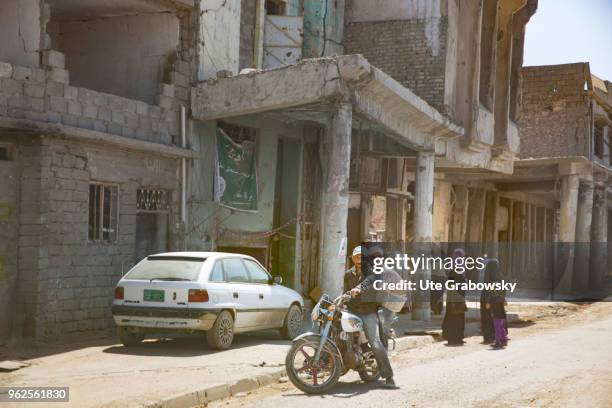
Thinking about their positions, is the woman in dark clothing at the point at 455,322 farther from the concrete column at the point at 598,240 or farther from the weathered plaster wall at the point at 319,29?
the concrete column at the point at 598,240

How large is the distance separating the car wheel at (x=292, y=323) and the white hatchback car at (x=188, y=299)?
980mm

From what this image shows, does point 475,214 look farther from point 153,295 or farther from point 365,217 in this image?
point 153,295

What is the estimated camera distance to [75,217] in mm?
14086

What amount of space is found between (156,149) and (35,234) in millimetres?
2971

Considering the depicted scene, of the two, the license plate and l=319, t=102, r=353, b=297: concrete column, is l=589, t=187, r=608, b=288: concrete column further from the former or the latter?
the license plate

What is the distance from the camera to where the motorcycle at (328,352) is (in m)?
9.42

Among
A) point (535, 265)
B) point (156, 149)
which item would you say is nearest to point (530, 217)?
point (535, 265)

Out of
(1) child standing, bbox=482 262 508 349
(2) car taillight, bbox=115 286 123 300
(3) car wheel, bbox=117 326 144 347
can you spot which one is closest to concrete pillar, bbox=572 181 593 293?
(1) child standing, bbox=482 262 508 349

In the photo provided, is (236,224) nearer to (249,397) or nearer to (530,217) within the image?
(249,397)

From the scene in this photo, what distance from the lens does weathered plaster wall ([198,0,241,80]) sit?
1722 cm

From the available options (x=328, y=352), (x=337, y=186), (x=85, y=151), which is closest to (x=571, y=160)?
(x=337, y=186)

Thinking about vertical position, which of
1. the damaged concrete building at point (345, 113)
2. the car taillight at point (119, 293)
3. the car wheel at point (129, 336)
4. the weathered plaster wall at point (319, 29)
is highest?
the weathered plaster wall at point (319, 29)

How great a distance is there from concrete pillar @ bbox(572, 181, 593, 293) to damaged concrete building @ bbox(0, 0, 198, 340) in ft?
60.3

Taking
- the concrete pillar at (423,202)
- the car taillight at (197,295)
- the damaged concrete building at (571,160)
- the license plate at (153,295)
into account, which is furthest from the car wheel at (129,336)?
the damaged concrete building at (571,160)
